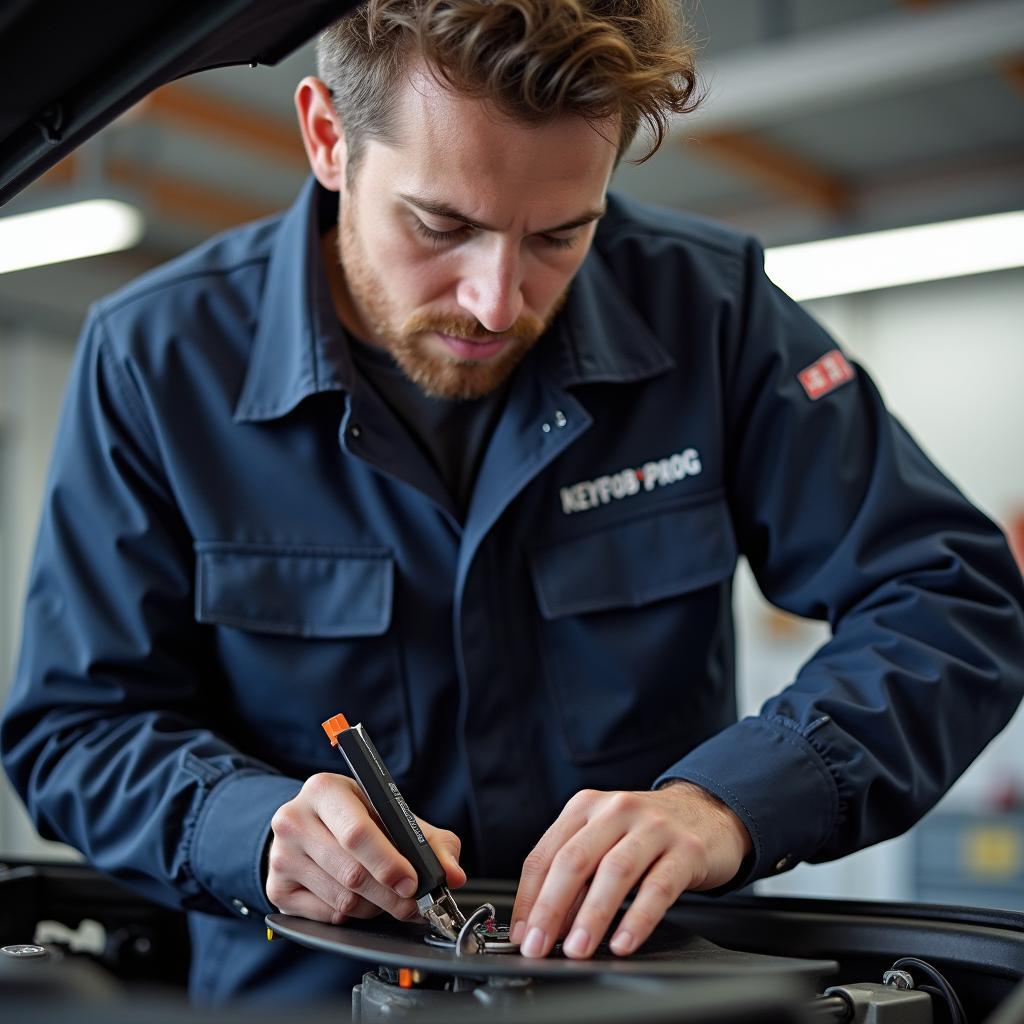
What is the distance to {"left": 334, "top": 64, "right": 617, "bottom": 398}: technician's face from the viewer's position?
1228mm

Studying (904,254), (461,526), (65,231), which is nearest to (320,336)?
(461,526)

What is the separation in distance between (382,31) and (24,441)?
6.52 metres

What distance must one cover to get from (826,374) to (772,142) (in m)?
5.10

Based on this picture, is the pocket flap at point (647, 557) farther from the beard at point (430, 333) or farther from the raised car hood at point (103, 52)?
the raised car hood at point (103, 52)

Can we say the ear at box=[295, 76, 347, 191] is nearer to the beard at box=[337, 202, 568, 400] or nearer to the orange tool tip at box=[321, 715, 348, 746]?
the beard at box=[337, 202, 568, 400]

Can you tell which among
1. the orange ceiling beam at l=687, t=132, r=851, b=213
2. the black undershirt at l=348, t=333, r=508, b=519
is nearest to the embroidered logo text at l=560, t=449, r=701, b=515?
the black undershirt at l=348, t=333, r=508, b=519

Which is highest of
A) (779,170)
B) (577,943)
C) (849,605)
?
(779,170)

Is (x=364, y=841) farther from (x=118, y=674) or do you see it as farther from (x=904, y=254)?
(x=904, y=254)

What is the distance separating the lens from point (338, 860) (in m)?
1.07

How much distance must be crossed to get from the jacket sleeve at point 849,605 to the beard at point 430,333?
277 millimetres

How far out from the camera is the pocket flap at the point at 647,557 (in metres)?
1.48

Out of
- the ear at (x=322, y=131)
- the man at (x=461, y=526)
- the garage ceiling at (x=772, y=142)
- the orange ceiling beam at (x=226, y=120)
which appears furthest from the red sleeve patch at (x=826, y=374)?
the orange ceiling beam at (x=226, y=120)

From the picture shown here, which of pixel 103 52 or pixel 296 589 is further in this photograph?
pixel 296 589

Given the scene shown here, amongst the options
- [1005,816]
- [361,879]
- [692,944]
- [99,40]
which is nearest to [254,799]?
[361,879]
